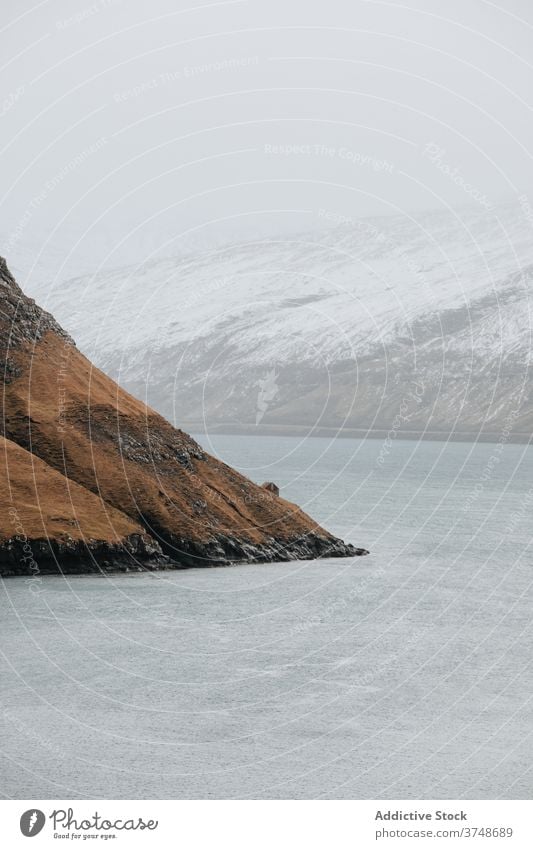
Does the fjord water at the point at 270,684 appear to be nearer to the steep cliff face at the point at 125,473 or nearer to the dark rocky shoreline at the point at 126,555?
the dark rocky shoreline at the point at 126,555

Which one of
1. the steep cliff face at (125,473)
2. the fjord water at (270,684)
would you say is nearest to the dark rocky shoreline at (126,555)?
the steep cliff face at (125,473)

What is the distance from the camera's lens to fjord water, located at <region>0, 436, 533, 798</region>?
5738 centimetres

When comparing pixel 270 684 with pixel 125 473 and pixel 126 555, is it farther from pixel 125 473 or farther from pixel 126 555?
pixel 125 473

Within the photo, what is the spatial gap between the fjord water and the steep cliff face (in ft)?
14.9

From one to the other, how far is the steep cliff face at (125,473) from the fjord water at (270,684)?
455 cm

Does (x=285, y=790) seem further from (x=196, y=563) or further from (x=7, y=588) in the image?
(x=196, y=563)

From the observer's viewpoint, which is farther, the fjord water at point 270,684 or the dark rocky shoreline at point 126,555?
the dark rocky shoreline at point 126,555

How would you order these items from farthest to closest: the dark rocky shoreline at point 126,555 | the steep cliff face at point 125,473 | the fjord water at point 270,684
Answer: the steep cliff face at point 125,473 < the dark rocky shoreline at point 126,555 < the fjord water at point 270,684

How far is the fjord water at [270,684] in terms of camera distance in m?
57.4

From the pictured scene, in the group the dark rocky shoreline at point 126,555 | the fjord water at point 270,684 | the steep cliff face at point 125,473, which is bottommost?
the fjord water at point 270,684

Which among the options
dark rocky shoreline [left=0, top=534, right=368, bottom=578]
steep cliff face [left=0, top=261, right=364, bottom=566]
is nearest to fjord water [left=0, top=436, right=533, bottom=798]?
dark rocky shoreline [left=0, top=534, right=368, bottom=578]

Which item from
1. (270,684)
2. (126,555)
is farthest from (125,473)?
(270,684)
